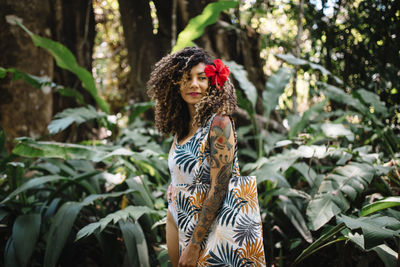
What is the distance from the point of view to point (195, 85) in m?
1.38

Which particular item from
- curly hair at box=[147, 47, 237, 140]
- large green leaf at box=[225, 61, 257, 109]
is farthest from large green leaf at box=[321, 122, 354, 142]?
curly hair at box=[147, 47, 237, 140]

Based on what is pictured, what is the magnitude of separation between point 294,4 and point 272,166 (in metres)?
2.83

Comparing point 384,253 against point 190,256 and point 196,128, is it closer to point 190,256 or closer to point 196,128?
point 190,256

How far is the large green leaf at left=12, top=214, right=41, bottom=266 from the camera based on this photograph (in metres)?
1.80

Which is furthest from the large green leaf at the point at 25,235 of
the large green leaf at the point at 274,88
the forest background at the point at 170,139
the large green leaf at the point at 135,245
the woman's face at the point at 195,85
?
the large green leaf at the point at 274,88

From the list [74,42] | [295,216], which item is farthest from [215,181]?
[74,42]

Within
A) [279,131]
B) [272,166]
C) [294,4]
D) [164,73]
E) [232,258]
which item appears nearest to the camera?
[232,258]

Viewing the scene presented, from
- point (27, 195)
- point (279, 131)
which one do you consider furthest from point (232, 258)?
point (279, 131)

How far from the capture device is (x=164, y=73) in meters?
1.53

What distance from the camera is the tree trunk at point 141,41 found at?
4148 mm

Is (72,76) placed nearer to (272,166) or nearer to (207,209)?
(272,166)

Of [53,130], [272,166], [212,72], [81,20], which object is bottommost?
[272,166]

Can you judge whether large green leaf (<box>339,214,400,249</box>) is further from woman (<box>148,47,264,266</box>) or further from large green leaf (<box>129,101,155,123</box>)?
large green leaf (<box>129,101,155,123</box>)

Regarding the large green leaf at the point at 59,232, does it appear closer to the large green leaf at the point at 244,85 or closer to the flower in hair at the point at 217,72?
the flower in hair at the point at 217,72
